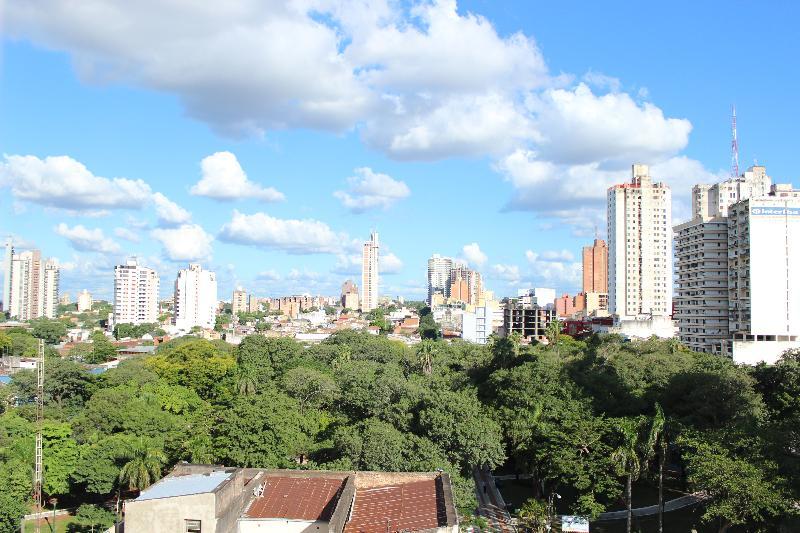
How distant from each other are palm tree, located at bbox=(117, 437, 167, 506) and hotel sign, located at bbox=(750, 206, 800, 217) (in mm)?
56760

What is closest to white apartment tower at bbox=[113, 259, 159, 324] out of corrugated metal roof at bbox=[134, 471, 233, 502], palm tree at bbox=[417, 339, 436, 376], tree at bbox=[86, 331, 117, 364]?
tree at bbox=[86, 331, 117, 364]

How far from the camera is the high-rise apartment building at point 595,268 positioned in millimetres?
146800

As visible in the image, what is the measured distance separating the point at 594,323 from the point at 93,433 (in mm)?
81155

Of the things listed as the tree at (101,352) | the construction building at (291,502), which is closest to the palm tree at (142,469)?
the construction building at (291,502)

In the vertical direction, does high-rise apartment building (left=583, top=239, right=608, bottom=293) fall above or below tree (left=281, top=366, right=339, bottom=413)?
above

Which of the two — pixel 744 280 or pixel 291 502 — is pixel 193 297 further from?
pixel 291 502

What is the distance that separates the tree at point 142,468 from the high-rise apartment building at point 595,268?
128m

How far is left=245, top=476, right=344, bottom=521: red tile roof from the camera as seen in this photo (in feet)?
72.6

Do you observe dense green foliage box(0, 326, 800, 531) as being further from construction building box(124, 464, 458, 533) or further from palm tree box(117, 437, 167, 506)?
construction building box(124, 464, 458, 533)

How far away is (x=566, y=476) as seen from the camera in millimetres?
28594

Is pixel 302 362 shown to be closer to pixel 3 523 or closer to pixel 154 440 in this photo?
pixel 154 440

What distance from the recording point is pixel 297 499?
22906mm

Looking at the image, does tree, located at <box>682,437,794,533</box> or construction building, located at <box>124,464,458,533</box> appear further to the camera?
tree, located at <box>682,437,794,533</box>

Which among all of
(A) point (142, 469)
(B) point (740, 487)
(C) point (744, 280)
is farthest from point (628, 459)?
(C) point (744, 280)
